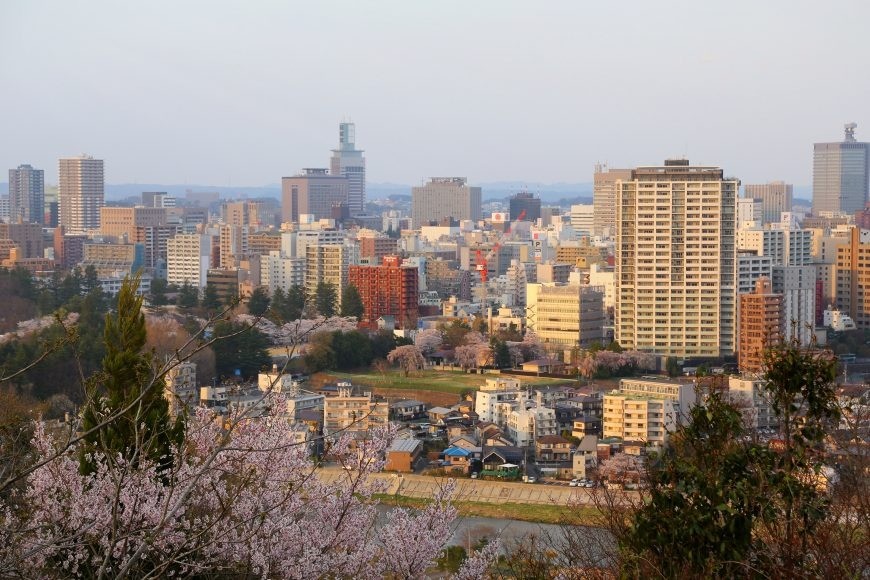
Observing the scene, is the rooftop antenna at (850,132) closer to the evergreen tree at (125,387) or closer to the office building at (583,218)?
the office building at (583,218)

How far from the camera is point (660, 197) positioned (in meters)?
14.2

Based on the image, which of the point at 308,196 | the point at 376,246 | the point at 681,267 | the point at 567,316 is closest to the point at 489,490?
the point at 681,267

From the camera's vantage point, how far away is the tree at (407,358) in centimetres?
1310

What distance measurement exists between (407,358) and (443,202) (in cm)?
3062

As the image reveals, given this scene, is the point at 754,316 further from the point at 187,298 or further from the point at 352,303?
the point at 187,298

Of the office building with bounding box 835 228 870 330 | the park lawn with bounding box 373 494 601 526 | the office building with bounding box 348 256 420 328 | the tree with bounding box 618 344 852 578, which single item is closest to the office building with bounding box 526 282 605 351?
the office building with bounding box 348 256 420 328

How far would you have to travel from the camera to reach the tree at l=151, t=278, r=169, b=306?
56.3ft

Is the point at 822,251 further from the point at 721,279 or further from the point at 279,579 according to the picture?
the point at 279,579

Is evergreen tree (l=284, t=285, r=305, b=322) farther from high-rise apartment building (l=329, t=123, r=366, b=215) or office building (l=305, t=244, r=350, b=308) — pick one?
high-rise apartment building (l=329, t=123, r=366, b=215)

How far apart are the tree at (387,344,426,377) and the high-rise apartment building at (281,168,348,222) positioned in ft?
93.7

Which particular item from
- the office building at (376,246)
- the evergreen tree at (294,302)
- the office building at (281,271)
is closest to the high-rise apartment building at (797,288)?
the evergreen tree at (294,302)

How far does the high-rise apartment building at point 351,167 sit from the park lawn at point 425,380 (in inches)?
1267

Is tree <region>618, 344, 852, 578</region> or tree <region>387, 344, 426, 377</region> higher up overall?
tree <region>618, 344, 852, 578</region>

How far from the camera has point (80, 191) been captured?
1372 inches
